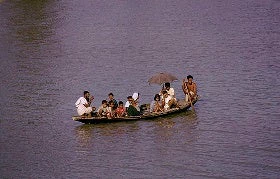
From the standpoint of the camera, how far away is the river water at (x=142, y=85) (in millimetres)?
24016

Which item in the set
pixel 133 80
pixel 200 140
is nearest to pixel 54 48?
pixel 133 80

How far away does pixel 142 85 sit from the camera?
33656 millimetres

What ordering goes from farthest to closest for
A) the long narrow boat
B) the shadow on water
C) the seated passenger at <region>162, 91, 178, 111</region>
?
the seated passenger at <region>162, 91, 178, 111</region> < the long narrow boat < the shadow on water

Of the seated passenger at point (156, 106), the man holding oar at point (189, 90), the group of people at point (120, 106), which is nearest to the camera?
the group of people at point (120, 106)

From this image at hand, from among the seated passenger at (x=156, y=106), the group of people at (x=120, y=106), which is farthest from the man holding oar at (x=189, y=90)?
the seated passenger at (x=156, y=106)

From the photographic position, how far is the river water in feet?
78.8

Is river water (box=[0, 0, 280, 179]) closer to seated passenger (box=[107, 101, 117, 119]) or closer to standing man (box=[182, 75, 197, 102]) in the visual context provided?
seated passenger (box=[107, 101, 117, 119])

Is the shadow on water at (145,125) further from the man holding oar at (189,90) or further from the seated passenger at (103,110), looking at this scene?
the man holding oar at (189,90)

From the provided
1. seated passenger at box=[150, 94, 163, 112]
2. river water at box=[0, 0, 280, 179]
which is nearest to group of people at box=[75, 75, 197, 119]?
seated passenger at box=[150, 94, 163, 112]

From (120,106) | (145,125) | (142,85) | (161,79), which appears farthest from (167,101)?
(142,85)

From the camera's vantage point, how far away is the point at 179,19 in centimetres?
5106

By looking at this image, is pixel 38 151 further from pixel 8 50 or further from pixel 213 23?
pixel 213 23

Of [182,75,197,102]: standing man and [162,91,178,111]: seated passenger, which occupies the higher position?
[182,75,197,102]: standing man

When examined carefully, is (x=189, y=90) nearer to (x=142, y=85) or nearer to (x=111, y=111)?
(x=111, y=111)
